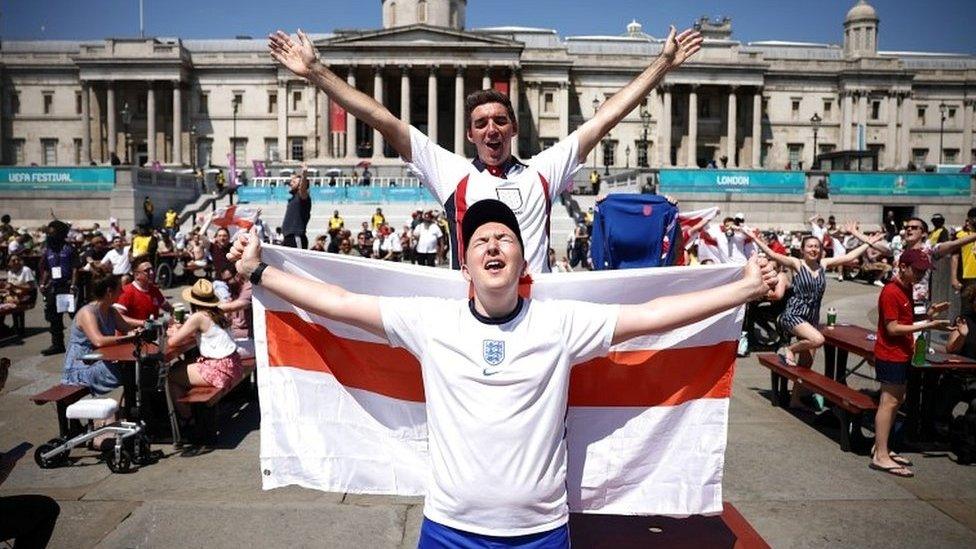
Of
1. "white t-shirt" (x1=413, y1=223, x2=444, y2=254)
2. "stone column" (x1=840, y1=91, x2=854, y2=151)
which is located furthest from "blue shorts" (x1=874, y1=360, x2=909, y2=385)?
"stone column" (x1=840, y1=91, x2=854, y2=151)

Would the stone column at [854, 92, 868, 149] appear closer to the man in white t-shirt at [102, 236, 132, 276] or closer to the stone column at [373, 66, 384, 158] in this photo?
the stone column at [373, 66, 384, 158]

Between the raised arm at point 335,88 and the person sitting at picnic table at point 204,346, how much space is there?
14.6 ft

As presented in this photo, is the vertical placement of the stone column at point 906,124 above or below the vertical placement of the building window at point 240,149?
above

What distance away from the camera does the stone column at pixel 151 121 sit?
2810 inches

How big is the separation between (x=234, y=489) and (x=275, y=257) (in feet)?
10.7

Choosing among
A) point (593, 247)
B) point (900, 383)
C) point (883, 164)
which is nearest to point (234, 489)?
point (593, 247)

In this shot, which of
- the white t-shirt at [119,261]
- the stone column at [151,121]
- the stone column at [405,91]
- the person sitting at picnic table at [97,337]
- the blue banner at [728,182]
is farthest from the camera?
the stone column at [151,121]

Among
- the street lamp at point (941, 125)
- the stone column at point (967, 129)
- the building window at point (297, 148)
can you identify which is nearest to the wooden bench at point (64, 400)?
the building window at point (297, 148)

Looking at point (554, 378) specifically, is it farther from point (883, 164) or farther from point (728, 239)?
point (883, 164)

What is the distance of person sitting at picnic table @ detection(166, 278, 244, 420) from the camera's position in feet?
24.0

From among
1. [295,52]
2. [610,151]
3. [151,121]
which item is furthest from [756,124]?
[295,52]

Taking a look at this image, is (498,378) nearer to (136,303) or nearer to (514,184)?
(514,184)

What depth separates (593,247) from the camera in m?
5.83

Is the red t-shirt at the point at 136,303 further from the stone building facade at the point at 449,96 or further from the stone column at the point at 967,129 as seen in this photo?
the stone column at the point at 967,129
